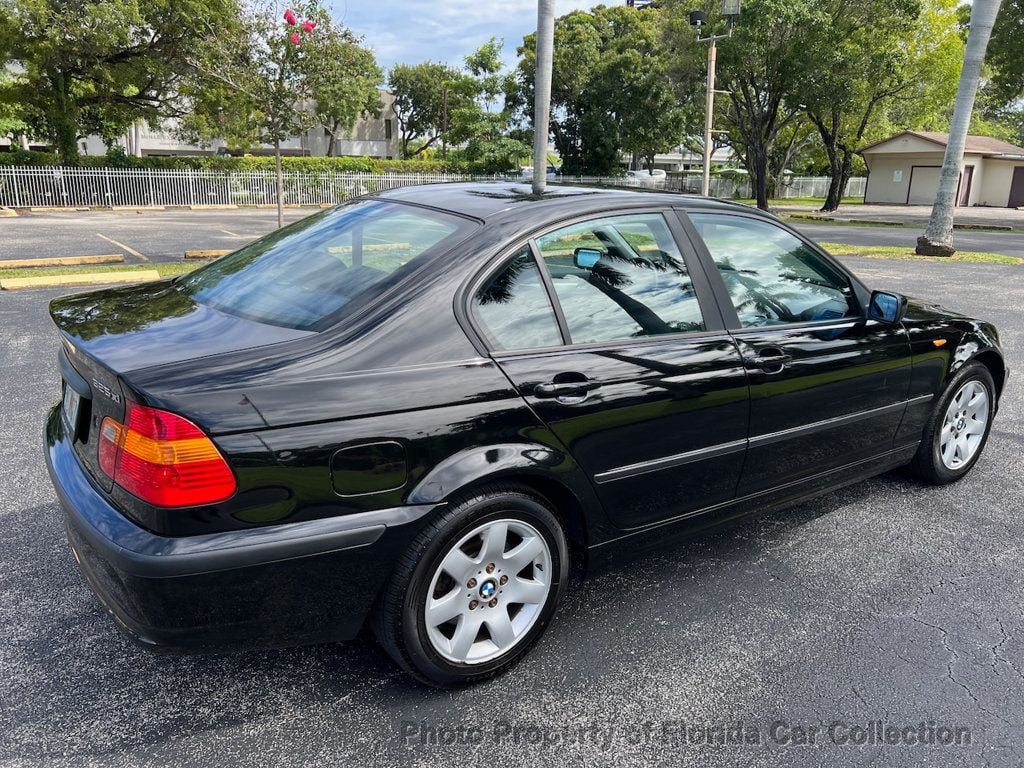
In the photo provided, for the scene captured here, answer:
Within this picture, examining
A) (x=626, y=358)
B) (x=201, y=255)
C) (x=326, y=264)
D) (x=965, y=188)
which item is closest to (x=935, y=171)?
(x=965, y=188)

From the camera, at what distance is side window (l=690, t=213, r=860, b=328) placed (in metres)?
3.24

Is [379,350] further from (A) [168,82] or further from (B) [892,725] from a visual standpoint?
(A) [168,82]

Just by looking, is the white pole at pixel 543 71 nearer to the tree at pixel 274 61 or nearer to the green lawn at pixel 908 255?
the tree at pixel 274 61

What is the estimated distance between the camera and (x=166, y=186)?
27.0 m

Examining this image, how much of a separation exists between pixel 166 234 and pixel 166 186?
38.6 ft

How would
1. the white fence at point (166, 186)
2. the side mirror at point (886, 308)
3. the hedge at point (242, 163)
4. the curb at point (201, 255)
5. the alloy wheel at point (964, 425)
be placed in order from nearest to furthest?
the side mirror at point (886, 308), the alloy wheel at point (964, 425), the curb at point (201, 255), the white fence at point (166, 186), the hedge at point (242, 163)

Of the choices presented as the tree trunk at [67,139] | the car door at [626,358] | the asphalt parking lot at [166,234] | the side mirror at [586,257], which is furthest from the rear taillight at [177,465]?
the tree trunk at [67,139]

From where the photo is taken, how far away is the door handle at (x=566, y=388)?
2.52 meters

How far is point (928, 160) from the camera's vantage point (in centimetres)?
4616

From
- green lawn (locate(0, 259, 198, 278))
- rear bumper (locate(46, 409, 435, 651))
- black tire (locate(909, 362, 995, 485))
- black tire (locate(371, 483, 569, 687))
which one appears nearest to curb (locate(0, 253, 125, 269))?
green lawn (locate(0, 259, 198, 278))

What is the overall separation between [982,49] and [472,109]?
29527 mm

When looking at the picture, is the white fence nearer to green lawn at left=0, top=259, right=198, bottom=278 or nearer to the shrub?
the shrub

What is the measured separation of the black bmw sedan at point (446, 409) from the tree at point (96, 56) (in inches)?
775

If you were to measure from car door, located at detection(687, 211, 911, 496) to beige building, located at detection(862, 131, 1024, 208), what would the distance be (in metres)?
48.9
